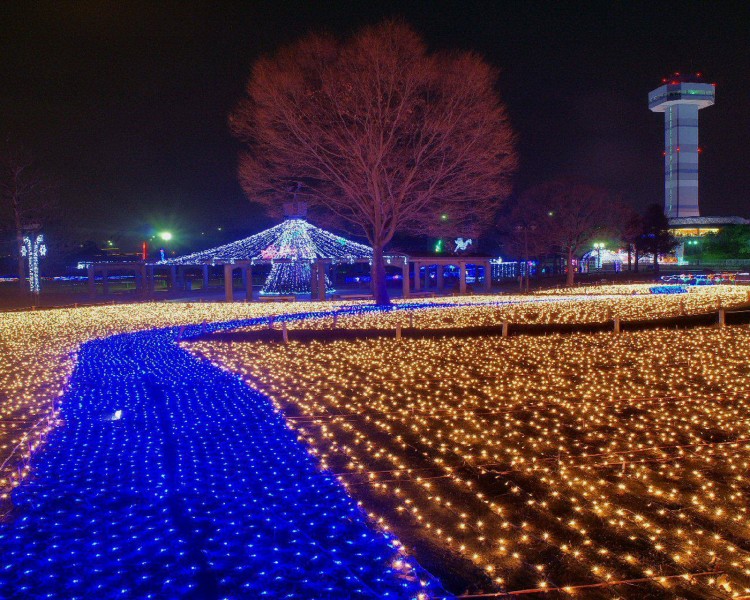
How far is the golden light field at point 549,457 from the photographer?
11.8 feet

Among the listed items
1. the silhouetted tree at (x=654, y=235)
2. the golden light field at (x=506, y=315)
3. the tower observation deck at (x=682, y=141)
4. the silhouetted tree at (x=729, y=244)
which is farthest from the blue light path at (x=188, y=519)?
the tower observation deck at (x=682, y=141)

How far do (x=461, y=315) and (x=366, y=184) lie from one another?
628 cm

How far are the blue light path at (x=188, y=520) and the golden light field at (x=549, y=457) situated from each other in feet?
1.12

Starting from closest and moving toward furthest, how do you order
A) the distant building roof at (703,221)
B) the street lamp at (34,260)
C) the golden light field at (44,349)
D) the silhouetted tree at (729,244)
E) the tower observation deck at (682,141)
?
the golden light field at (44,349) < the street lamp at (34,260) < the silhouetted tree at (729,244) < the distant building roof at (703,221) < the tower observation deck at (682,141)

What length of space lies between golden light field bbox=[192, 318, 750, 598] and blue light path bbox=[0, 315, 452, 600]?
0.34 m

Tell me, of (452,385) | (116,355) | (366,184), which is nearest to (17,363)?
(116,355)

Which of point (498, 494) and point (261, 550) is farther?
point (498, 494)

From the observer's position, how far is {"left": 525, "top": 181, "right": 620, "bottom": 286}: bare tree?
4316 centimetres

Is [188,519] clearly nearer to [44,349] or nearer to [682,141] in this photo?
[44,349]

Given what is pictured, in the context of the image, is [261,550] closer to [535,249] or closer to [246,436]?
[246,436]

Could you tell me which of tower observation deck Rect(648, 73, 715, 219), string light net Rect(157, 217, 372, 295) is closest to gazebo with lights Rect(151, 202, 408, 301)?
string light net Rect(157, 217, 372, 295)

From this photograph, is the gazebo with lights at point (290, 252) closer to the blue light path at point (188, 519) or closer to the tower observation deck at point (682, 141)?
the blue light path at point (188, 519)

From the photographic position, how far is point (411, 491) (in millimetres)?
4676

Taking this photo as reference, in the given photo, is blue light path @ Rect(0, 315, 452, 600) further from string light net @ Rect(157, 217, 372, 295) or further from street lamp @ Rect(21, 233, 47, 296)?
street lamp @ Rect(21, 233, 47, 296)
